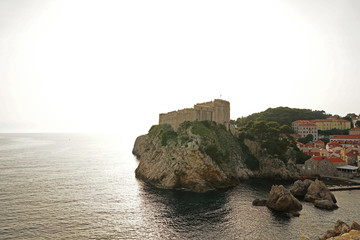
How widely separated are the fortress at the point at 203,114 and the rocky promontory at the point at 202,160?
6.37 ft

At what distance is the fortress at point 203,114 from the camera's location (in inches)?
2596

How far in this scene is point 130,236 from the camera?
29.3m

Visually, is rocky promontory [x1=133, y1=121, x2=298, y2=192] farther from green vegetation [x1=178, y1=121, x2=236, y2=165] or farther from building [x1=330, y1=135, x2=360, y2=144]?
building [x1=330, y1=135, x2=360, y2=144]

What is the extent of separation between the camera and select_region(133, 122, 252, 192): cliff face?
51594mm

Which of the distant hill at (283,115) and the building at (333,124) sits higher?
the distant hill at (283,115)

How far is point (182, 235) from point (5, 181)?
164 ft

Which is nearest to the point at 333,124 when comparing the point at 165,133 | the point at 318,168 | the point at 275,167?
the point at 318,168

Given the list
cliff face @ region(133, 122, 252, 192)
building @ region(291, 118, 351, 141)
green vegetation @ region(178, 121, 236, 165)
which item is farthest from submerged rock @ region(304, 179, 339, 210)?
building @ region(291, 118, 351, 141)

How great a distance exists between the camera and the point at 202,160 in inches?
2060

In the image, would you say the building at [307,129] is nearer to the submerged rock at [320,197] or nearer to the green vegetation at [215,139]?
the green vegetation at [215,139]

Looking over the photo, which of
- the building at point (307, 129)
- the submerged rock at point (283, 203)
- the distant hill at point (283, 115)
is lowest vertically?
the submerged rock at point (283, 203)

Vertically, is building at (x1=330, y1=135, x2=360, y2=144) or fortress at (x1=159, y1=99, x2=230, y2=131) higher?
fortress at (x1=159, y1=99, x2=230, y2=131)

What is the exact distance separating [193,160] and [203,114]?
1977 centimetres

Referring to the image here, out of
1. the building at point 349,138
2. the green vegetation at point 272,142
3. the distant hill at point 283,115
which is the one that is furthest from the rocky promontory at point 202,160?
the distant hill at point 283,115
